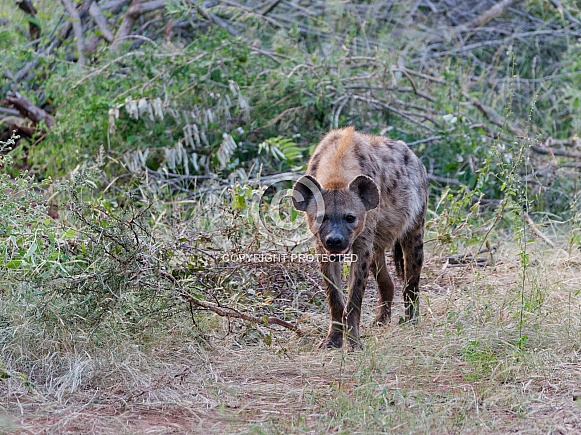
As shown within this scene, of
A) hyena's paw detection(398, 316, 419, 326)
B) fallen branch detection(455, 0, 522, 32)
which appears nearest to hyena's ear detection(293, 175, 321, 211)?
→ hyena's paw detection(398, 316, 419, 326)

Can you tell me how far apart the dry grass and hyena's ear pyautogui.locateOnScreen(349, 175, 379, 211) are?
692mm

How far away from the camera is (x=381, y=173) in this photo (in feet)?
15.2

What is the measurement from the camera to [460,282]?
5.34 m

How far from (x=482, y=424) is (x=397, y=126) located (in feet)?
15.1

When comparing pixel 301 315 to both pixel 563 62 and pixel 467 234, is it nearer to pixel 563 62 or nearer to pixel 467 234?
pixel 467 234

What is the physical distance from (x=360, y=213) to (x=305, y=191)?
1.02 feet

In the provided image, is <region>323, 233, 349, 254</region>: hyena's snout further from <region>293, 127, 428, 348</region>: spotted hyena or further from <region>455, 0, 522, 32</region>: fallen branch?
<region>455, 0, 522, 32</region>: fallen branch

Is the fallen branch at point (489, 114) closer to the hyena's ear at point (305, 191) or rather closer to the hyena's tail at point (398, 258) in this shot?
the hyena's tail at point (398, 258)

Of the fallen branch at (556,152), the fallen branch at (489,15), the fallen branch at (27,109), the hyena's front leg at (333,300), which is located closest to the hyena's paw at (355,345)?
the hyena's front leg at (333,300)

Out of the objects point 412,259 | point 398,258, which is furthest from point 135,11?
point 412,259

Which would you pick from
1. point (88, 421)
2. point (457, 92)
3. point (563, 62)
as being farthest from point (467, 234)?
point (563, 62)

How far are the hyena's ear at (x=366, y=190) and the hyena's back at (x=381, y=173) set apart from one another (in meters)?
0.08

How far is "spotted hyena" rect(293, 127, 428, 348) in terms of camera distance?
4.12 metres

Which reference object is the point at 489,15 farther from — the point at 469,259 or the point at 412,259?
the point at 412,259
